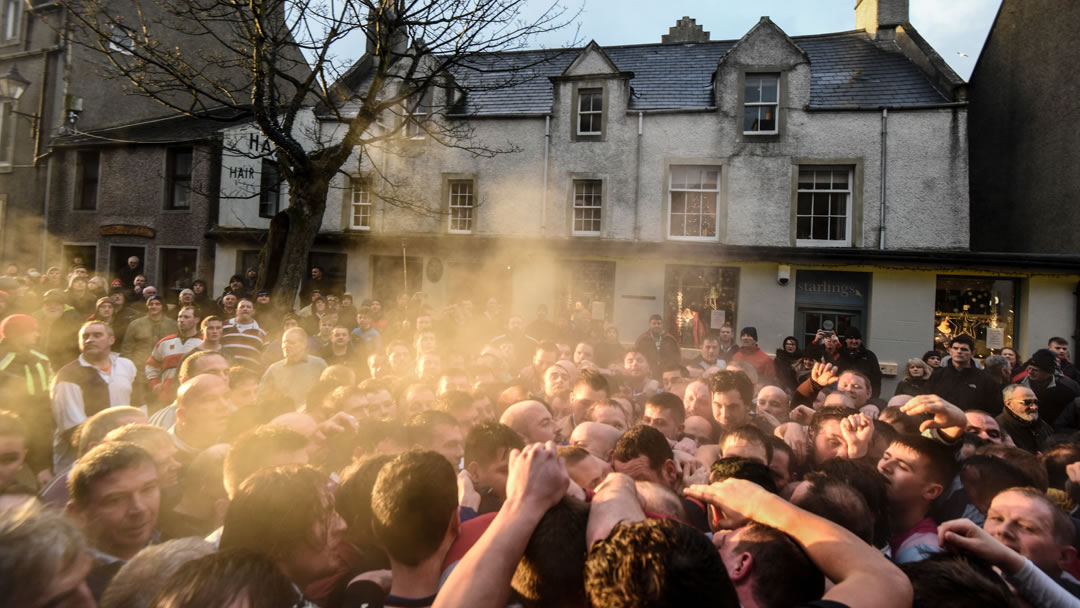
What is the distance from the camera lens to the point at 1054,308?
37.8ft

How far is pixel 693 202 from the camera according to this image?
13.7 meters

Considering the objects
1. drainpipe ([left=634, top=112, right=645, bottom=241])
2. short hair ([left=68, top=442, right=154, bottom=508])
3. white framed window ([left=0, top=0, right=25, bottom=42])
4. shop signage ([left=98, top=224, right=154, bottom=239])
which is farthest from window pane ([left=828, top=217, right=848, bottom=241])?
white framed window ([left=0, top=0, right=25, bottom=42])

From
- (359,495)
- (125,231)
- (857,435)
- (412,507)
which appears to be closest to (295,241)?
(359,495)

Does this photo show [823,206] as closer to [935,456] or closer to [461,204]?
[461,204]

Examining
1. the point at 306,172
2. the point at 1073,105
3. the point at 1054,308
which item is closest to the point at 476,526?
the point at 306,172

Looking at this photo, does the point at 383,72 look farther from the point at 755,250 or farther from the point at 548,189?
the point at 755,250

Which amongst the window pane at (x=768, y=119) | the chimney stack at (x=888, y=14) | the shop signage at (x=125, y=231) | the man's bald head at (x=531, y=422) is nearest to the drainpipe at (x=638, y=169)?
the window pane at (x=768, y=119)

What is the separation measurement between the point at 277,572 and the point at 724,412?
11.3 ft

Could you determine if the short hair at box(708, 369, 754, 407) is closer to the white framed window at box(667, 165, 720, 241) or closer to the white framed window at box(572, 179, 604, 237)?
the white framed window at box(667, 165, 720, 241)

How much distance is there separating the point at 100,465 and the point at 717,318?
1241 cm

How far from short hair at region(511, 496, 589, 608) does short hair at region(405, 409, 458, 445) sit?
1.70 meters

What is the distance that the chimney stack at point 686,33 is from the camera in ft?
59.9

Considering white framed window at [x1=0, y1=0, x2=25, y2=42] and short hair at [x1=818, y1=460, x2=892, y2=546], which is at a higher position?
white framed window at [x1=0, y1=0, x2=25, y2=42]

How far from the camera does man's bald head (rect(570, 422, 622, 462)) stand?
3.09 metres
